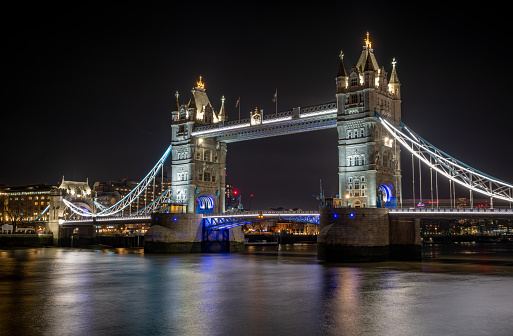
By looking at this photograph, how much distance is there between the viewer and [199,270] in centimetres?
4447

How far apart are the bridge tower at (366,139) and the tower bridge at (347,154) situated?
108mm

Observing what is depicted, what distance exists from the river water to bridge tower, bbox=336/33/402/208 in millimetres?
15406

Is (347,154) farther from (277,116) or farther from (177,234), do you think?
(177,234)

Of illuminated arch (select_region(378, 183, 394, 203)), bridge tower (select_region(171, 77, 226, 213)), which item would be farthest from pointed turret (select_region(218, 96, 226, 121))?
illuminated arch (select_region(378, 183, 394, 203))

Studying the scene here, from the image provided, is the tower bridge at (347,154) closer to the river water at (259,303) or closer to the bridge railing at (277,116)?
the bridge railing at (277,116)

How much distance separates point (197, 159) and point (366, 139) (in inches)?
1121

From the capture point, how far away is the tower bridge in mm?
52406

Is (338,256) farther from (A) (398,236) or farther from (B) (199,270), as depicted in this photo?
(B) (199,270)

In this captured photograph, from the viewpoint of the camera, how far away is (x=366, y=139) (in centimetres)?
5634

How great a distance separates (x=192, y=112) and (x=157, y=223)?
17.3m

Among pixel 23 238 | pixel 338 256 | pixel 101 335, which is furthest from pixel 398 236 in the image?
pixel 23 238

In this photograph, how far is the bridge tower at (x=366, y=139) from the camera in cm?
5603

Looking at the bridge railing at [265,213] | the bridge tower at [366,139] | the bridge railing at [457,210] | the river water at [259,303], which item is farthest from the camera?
the bridge railing at [265,213]

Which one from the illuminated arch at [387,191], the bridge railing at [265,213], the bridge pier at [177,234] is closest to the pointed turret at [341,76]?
the illuminated arch at [387,191]
